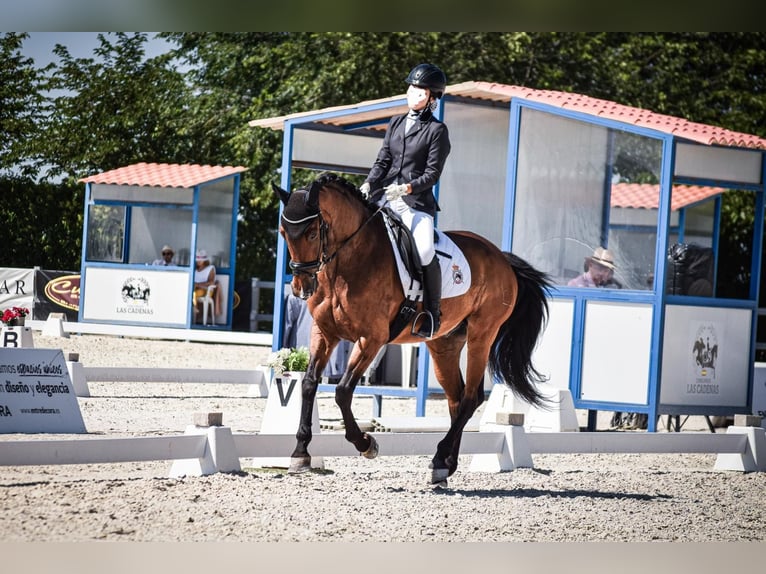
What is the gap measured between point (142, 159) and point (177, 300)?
4431mm

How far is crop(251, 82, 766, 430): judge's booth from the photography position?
28.0 ft

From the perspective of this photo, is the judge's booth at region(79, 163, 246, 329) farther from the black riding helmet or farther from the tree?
the black riding helmet

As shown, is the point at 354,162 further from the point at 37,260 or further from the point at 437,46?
the point at 437,46

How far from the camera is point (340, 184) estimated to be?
5383 millimetres

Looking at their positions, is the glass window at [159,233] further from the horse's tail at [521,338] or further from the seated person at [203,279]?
the horse's tail at [521,338]

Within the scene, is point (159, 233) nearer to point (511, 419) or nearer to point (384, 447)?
point (511, 419)

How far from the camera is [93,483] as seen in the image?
5.31 meters

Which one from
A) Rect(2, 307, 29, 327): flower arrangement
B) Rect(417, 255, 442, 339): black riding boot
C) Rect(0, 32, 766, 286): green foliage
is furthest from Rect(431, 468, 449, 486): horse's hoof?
Rect(2, 307, 29, 327): flower arrangement

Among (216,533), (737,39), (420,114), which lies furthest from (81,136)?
(737,39)

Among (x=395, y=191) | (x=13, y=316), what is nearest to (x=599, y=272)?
(x=395, y=191)

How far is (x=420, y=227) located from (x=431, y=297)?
34 centimetres

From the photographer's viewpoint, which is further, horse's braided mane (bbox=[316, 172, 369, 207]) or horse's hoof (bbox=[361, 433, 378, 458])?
horse's hoof (bbox=[361, 433, 378, 458])

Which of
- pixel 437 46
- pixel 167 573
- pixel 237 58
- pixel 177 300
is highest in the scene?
pixel 437 46

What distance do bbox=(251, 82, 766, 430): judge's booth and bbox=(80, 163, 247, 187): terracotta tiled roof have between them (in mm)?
1800
